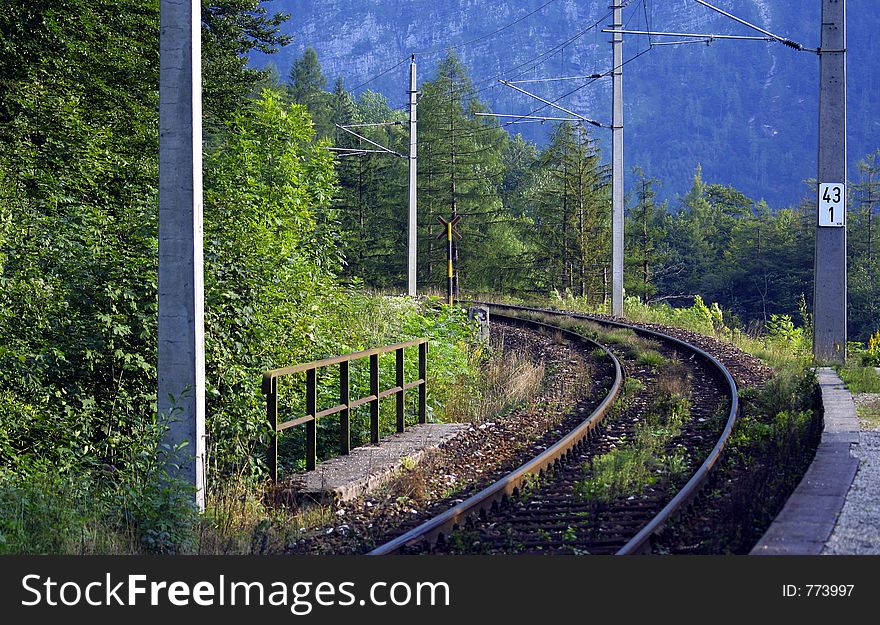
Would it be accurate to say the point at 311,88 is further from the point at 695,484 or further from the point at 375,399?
the point at 695,484

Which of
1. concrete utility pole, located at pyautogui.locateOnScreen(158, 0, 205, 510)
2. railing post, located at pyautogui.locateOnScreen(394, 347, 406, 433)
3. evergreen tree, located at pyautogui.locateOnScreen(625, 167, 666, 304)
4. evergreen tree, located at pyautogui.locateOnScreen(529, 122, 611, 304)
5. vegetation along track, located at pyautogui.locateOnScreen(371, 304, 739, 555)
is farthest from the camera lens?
evergreen tree, located at pyautogui.locateOnScreen(625, 167, 666, 304)

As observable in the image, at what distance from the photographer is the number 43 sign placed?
16.2 m

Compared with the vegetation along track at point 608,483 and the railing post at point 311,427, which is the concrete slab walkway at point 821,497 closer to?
the vegetation along track at point 608,483

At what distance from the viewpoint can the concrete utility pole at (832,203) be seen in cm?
1622

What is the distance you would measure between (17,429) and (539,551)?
4.90m

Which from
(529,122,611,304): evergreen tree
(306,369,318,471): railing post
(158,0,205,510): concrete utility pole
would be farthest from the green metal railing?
(529,122,611,304): evergreen tree

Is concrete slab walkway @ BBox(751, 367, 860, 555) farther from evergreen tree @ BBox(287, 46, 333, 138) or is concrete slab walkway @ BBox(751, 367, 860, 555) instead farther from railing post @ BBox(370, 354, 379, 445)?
evergreen tree @ BBox(287, 46, 333, 138)

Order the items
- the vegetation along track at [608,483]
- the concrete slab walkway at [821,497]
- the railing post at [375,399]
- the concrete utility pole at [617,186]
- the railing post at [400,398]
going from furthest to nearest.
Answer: the concrete utility pole at [617,186]
the railing post at [400,398]
the railing post at [375,399]
the vegetation along track at [608,483]
the concrete slab walkway at [821,497]

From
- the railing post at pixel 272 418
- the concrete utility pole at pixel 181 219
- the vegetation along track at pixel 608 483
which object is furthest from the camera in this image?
the railing post at pixel 272 418

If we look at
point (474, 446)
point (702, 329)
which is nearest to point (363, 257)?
point (702, 329)

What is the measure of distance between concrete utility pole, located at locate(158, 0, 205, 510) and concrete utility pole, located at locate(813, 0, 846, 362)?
11796mm

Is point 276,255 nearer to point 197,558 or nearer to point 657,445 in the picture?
point 657,445

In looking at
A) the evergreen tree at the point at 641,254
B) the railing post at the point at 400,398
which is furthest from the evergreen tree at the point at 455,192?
the railing post at the point at 400,398

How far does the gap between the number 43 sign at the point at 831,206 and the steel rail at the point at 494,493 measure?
5909mm
